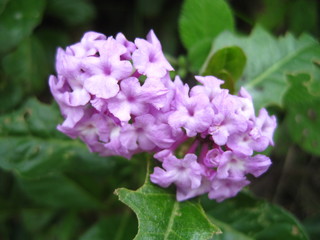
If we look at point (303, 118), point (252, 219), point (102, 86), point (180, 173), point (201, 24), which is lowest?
point (252, 219)

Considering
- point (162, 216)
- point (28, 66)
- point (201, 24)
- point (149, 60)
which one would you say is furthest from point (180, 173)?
point (28, 66)

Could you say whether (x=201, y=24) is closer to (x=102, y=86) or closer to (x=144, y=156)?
(x=144, y=156)

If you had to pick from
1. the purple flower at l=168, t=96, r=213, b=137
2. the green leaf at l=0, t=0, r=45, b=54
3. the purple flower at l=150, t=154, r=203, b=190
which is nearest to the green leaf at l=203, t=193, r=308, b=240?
the purple flower at l=150, t=154, r=203, b=190

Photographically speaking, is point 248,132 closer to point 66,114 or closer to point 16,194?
point 66,114

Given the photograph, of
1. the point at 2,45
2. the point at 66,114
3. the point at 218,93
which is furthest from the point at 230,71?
the point at 2,45

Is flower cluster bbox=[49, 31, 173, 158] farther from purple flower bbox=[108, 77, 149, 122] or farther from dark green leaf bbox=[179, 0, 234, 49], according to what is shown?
dark green leaf bbox=[179, 0, 234, 49]

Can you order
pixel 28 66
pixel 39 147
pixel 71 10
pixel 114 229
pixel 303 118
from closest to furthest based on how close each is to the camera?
pixel 39 147 < pixel 114 229 < pixel 303 118 < pixel 28 66 < pixel 71 10

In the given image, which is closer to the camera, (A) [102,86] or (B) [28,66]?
(A) [102,86]
